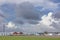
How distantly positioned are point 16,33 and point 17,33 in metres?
0.73

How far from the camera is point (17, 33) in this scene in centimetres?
12338

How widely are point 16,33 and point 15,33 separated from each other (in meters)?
1.28

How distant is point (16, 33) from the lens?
123 meters

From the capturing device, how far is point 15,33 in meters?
122

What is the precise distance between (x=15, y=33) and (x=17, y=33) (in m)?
1.89
